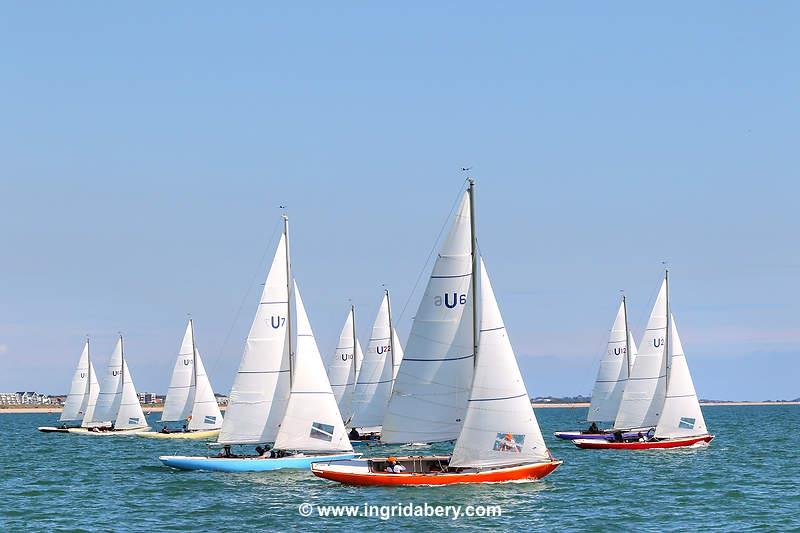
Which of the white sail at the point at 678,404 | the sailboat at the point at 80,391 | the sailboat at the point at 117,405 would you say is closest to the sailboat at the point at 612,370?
the white sail at the point at 678,404

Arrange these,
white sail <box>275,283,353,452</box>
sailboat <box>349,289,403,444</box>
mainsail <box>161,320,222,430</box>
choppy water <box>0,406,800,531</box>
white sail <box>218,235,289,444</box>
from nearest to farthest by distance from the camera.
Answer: choppy water <box>0,406,800,531</box>
white sail <box>275,283,353,452</box>
white sail <box>218,235,289,444</box>
sailboat <box>349,289,403,444</box>
mainsail <box>161,320,222,430</box>

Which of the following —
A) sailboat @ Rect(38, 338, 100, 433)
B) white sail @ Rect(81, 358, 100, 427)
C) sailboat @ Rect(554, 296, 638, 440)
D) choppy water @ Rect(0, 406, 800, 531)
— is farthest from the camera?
sailboat @ Rect(38, 338, 100, 433)

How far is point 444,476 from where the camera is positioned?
41.9 m

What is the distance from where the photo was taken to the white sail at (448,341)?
43.0 metres

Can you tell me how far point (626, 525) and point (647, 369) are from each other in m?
32.4

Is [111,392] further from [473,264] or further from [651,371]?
[473,264]

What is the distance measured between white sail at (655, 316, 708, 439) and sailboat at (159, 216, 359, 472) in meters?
22.9

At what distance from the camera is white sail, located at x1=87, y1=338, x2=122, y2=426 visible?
3996 inches

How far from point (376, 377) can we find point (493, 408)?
34.3m

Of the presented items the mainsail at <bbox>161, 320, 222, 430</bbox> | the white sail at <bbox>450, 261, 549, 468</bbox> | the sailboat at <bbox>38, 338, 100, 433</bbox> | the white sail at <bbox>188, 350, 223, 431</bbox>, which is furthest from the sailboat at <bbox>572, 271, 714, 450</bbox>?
the sailboat at <bbox>38, 338, 100, 433</bbox>

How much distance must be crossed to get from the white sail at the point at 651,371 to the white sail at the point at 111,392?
48.5 metres

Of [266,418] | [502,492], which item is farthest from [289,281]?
[502,492]

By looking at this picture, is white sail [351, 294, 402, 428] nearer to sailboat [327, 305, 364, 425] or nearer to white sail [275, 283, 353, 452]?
sailboat [327, 305, 364, 425]

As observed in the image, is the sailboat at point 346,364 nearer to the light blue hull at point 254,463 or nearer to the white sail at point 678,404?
the white sail at point 678,404
